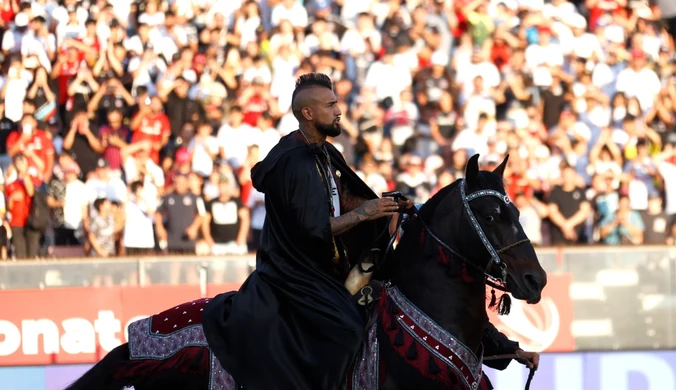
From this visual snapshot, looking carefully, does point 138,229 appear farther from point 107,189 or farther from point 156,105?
point 156,105

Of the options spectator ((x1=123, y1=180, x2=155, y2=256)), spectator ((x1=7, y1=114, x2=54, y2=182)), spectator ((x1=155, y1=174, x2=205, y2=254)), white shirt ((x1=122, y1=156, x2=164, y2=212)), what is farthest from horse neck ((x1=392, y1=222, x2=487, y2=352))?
spectator ((x1=7, y1=114, x2=54, y2=182))

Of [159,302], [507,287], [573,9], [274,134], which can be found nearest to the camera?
[507,287]

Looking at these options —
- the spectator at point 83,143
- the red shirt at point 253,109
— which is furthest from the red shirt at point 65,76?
the red shirt at point 253,109

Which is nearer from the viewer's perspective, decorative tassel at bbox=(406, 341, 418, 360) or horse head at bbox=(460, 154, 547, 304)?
horse head at bbox=(460, 154, 547, 304)

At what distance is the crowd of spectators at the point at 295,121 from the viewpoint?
1339 cm

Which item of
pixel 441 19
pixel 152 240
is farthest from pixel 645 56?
pixel 152 240

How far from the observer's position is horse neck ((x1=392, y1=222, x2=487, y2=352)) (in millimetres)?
6250

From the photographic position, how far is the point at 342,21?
15.8 metres

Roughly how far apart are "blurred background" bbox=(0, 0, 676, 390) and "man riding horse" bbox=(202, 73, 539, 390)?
5225 millimetres

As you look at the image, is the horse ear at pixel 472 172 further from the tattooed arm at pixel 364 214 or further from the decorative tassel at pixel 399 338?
the decorative tassel at pixel 399 338

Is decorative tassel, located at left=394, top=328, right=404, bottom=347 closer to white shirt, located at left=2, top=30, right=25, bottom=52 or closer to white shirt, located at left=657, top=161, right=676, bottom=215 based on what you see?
white shirt, located at left=657, top=161, right=676, bottom=215

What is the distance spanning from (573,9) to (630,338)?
6005 mm

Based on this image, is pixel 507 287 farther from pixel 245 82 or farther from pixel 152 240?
pixel 245 82

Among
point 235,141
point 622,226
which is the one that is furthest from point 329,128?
point 235,141
